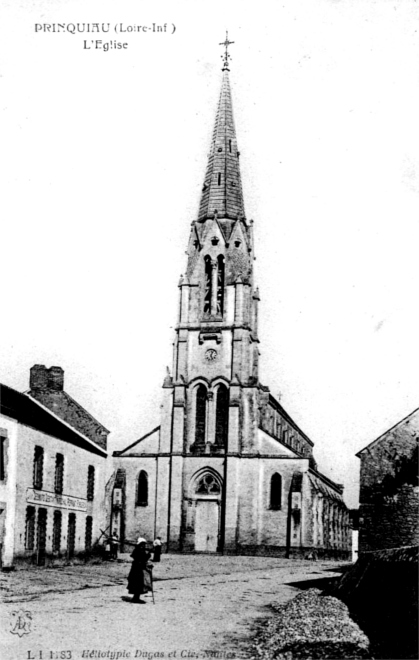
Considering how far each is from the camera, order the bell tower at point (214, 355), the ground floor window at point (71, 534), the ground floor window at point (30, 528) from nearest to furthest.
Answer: the ground floor window at point (30, 528)
the ground floor window at point (71, 534)
the bell tower at point (214, 355)

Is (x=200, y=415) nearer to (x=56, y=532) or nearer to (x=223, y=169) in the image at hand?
(x=223, y=169)

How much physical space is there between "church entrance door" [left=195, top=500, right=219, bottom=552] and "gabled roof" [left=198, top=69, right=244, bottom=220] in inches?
703

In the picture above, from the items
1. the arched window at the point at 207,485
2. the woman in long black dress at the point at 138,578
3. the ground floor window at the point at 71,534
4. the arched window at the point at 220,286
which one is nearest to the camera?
the woman in long black dress at the point at 138,578

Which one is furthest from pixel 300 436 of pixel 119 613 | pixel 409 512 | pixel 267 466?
pixel 119 613

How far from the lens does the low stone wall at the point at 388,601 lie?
12.4m

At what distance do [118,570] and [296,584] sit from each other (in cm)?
619

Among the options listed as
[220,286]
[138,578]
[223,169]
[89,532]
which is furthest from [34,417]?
[223,169]

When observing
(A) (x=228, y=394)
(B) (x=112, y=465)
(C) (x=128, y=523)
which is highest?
(A) (x=228, y=394)

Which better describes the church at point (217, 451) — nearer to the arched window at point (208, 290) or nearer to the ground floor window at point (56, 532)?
the arched window at point (208, 290)

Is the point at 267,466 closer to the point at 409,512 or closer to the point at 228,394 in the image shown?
the point at 228,394

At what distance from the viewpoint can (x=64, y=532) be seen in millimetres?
28828

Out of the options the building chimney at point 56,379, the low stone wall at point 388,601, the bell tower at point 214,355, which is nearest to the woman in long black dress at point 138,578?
the low stone wall at point 388,601

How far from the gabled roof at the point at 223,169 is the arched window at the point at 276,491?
16612 mm

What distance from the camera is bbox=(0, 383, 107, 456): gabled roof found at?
2431 centimetres
